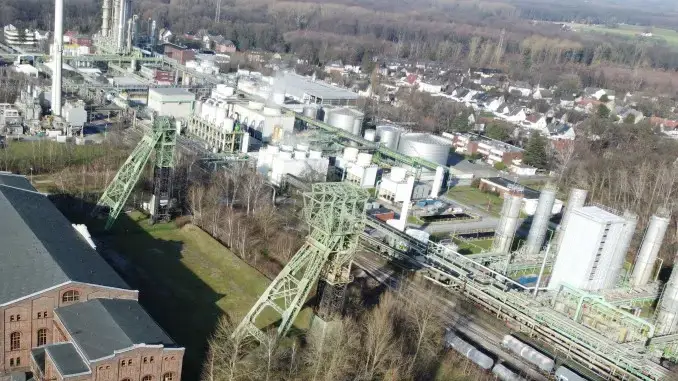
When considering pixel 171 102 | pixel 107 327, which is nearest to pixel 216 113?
pixel 171 102

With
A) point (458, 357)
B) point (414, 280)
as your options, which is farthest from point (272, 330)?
point (414, 280)

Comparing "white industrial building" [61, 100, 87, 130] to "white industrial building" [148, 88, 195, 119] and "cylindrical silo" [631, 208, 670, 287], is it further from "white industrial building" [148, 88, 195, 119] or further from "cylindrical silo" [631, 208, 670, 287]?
"cylindrical silo" [631, 208, 670, 287]

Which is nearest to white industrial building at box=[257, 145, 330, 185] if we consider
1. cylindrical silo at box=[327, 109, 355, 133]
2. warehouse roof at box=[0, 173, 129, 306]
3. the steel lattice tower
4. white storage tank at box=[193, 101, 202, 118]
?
white storage tank at box=[193, 101, 202, 118]

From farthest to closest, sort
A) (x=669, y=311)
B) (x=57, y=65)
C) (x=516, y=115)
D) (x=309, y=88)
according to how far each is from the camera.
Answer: (x=516, y=115), (x=309, y=88), (x=57, y=65), (x=669, y=311)

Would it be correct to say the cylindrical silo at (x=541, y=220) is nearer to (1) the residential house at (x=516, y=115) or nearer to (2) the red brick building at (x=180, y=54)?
(1) the residential house at (x=516, y=115)

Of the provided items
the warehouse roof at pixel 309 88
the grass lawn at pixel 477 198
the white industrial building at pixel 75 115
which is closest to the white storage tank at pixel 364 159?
the grass lawn at pixel 477 198

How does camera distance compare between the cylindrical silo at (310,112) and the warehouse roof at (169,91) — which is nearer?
the warehouse roof at (169,91)

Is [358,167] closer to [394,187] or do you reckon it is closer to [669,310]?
[394,187]
